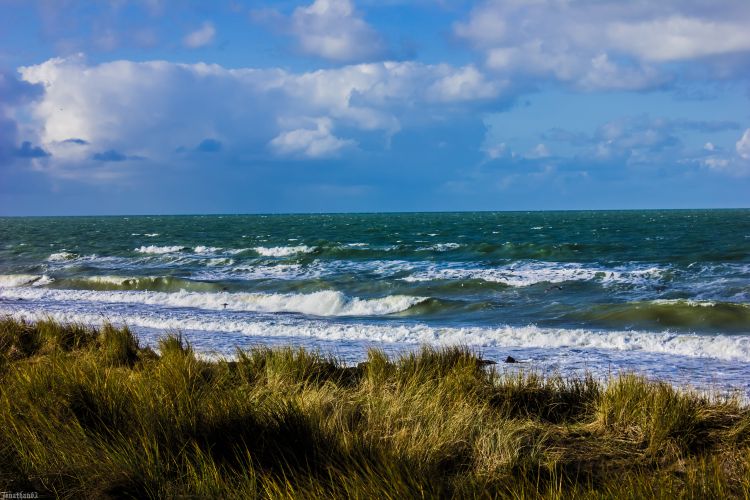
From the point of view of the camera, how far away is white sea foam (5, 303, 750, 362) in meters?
12.3

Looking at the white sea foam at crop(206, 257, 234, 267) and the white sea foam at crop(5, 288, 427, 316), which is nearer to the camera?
the white sea foam at crop(5, 288, 427, 316)

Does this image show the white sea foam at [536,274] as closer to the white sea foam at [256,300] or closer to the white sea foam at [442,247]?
the white sea foam at [256,300]

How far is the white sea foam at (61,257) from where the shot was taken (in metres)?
37.6

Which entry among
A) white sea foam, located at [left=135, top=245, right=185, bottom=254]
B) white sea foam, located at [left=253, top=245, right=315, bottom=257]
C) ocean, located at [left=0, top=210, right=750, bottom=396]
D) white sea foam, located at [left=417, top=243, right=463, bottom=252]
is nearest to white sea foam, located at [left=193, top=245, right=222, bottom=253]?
white sea foam, located at [left=135, top=245, right=185, bottom=254]

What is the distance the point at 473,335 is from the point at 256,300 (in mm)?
9689

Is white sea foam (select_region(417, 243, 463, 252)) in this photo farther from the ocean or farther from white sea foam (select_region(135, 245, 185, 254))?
white sea foam (select_region(135, 245, 185, 254))

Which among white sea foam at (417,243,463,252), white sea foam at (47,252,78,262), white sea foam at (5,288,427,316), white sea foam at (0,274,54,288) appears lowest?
white sea foam at (5,288,427,316)

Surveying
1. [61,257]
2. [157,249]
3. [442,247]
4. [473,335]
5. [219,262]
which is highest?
[442,247]

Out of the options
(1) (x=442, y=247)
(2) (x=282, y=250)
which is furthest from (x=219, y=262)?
(1) (x=442, y=247)

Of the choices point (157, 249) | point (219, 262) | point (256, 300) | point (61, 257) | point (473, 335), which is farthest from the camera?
point (157, 249)

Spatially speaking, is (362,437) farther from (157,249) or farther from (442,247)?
(157,249)

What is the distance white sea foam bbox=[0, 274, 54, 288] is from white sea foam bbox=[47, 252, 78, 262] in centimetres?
892

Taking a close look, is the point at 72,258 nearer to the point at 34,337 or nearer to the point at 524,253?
the point at 524,253

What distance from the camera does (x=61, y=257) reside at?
38.6 m
